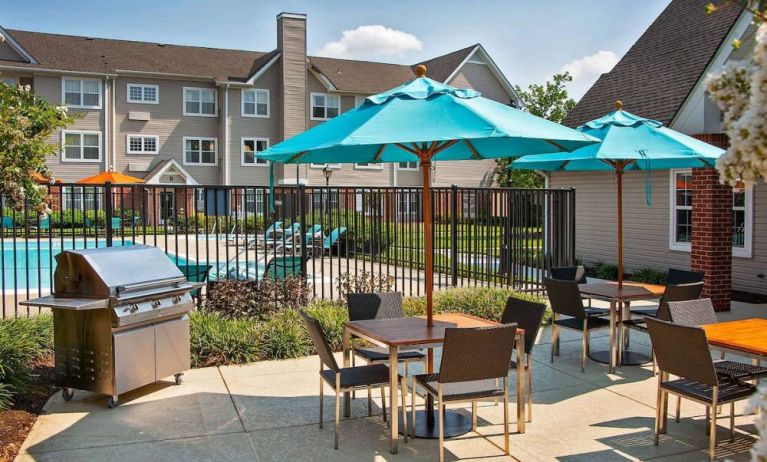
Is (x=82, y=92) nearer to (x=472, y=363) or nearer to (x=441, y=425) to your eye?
(x=472, y=363)

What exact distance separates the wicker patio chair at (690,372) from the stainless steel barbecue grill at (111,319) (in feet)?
14.6

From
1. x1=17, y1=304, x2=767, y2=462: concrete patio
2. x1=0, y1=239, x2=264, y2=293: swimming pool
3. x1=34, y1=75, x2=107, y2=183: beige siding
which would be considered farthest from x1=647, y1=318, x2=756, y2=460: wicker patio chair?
x1=34, y1=75, x2=107, y2=183: beige siding

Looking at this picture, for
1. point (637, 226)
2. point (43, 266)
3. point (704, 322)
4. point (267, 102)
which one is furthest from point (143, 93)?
point (704, 322)

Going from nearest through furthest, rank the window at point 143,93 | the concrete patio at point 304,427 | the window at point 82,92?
the concrete patio at point 304,427
the window at point 82,92
the window at point 143,93

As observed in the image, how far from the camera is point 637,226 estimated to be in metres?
15.3

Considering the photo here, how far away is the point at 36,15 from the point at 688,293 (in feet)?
117

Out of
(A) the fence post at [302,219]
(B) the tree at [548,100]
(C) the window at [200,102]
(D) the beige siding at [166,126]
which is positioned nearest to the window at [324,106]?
(D) the beige siding at [166,126]

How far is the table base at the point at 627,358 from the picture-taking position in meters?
7.66

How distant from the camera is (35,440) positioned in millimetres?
5258

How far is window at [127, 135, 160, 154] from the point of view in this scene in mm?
33969

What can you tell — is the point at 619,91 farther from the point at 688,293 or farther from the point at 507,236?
the point at 688,293

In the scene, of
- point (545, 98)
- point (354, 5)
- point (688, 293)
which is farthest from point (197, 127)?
point (688, 293)

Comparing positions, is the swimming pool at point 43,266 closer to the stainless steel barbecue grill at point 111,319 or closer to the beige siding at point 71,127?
the stainless steel barbecue grill at point 111,319


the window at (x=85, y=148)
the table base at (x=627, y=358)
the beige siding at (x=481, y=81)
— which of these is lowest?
the table base at (x=627, y=358)
